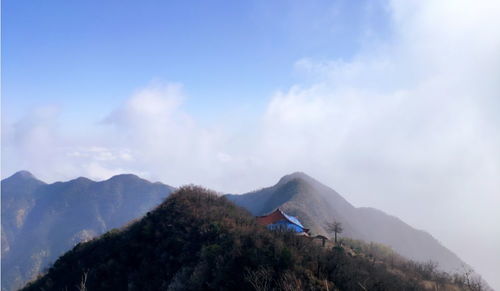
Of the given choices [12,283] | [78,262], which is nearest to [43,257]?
[12,283]

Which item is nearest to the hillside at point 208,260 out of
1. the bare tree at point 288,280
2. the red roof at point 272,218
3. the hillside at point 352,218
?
the bare tree at point 288,280

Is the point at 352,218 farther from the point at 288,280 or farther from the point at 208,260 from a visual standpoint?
the point at 288,280

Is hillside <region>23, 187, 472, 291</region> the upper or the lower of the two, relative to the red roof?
lower

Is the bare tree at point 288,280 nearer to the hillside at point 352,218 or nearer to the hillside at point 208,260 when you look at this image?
the hillside at point 208,260

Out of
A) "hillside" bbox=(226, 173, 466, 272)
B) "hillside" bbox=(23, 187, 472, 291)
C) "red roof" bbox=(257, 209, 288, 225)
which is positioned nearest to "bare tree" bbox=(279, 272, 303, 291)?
"hillside" bbox=(23, 187, 472, 291)

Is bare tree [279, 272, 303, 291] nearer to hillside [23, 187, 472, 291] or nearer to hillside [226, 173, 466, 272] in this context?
hillside [23, 187, 472, 291]

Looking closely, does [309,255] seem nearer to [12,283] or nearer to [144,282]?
[144,282]

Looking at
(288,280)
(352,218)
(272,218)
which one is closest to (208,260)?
(288,280)
